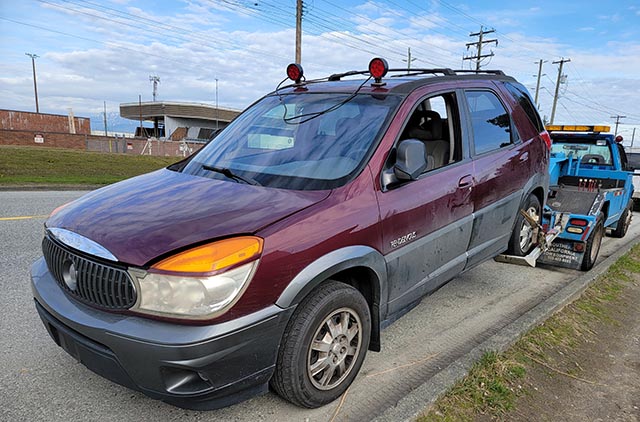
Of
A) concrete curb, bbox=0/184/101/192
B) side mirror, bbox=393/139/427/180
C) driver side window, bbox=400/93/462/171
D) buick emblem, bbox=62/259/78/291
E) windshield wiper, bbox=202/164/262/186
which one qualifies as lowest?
concrete curb, bbox=0/184/101/192

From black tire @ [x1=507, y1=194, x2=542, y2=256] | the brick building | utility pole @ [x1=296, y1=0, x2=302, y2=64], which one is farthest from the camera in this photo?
the brick building

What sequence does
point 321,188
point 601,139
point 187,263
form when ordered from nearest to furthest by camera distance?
1. point 187,263
2. point 321,188
3. point 601,139

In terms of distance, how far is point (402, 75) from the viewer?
386 cm

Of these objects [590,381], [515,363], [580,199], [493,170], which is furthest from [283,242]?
[580,199]

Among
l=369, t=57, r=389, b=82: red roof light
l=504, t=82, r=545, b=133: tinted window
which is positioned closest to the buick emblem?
l=369, t=57, r=389, b=82: red roof light

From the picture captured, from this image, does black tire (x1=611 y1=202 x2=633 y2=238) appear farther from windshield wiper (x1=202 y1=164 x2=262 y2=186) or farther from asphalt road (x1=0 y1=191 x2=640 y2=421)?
windshield wiper (x1=202 y1=164 x2=262 y2=186)

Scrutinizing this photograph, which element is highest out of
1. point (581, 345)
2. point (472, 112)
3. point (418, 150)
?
point (472, 112)

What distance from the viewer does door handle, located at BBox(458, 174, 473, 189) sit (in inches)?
132

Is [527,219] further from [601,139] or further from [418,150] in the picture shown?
[601,139]

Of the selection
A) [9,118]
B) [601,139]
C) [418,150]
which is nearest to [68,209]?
[418,150]

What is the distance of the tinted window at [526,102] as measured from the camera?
4507mm

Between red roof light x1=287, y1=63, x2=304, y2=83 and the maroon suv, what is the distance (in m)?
0.23

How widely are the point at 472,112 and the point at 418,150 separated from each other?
128 centimetres

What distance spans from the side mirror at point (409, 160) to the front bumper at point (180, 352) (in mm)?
1140
